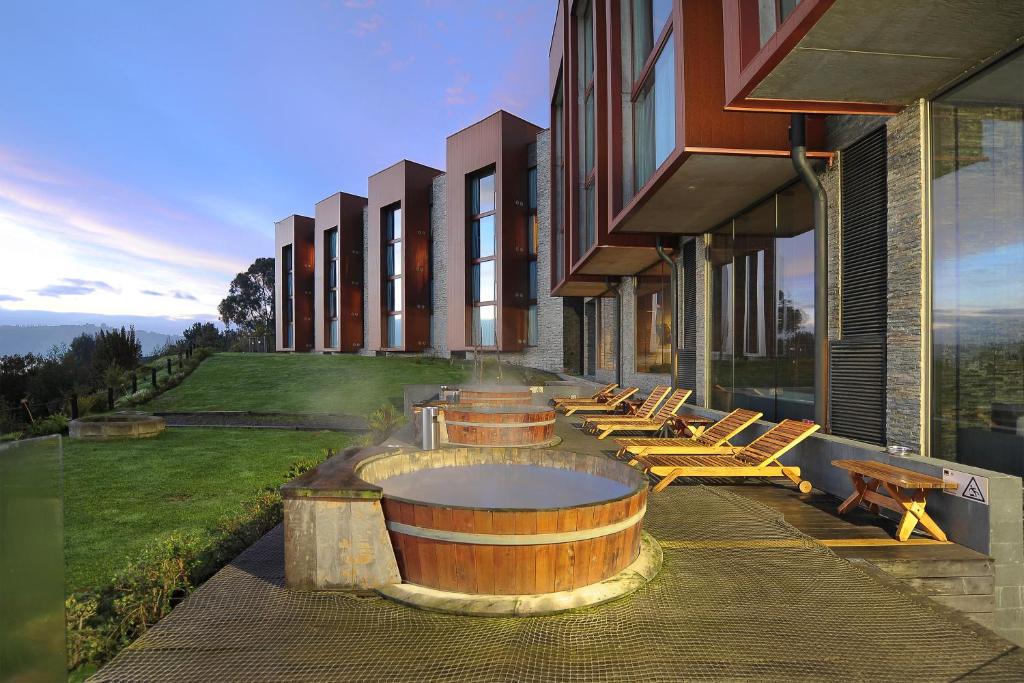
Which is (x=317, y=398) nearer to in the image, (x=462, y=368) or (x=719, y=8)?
(x=462, y=368)

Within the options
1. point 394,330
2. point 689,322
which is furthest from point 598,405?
point 394,330

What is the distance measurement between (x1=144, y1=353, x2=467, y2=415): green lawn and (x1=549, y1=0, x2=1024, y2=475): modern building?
14279mm

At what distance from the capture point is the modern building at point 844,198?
4934 millimetres

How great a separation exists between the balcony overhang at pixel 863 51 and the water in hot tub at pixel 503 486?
13.9 ft

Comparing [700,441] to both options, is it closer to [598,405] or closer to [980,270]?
[980,270]

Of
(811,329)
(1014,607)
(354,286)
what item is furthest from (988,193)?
(354,286)

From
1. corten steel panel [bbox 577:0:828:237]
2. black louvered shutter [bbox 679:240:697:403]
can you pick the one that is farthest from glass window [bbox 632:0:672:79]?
black louvered shutter [bbox 679:240:697:403]

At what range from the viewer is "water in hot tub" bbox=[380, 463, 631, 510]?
17.2 ft

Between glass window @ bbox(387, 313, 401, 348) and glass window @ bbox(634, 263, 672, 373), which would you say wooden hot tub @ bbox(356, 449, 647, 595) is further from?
glass window @ bbox(387, 313, 401, 348)

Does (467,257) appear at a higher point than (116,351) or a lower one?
higher

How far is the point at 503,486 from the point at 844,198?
5889 millimetres

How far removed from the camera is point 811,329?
8.04 m

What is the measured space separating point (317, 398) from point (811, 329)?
67.7 ft

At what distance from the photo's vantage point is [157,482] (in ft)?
32.8
